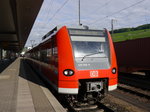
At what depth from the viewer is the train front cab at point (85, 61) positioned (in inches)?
242

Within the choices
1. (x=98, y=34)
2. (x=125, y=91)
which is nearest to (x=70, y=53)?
(x=98, y=34)

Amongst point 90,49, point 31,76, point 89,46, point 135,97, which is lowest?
point 135,97

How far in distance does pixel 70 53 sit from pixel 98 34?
56.2 inches

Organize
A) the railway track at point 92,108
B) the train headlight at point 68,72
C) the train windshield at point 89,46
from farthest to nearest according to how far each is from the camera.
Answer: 1. the train windshield at point 89,46
2. the train headlight at point 68,72
3. the railway track at point 92,108

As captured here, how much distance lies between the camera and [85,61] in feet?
20.8

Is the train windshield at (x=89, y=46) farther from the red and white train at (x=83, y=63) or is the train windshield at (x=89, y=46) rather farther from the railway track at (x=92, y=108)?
the railway track at (x=92, y=108)

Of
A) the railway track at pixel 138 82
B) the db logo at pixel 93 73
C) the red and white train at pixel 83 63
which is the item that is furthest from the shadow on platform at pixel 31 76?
the railway track at pixel 138 82

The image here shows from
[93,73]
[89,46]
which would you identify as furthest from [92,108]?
[89,46]

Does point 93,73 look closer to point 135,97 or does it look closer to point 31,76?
point 135,97

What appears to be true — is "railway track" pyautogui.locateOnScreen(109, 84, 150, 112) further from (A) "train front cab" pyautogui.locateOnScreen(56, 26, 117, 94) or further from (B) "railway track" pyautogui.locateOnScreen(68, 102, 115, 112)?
(B) "railway track" pyautogui.locateOnScreen(68, 102, 115, 112)

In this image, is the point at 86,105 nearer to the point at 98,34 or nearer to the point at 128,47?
the point at 98,34

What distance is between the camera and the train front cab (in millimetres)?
6137

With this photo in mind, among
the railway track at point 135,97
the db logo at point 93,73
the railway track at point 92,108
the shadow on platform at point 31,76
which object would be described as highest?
the db logo at point 93,73

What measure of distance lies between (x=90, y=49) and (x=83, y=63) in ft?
2.16
